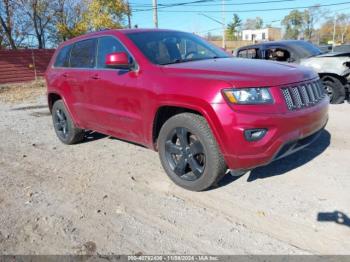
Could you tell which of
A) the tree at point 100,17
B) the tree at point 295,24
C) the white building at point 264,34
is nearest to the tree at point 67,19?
the tree at point 100,17

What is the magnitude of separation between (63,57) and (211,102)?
357 cm

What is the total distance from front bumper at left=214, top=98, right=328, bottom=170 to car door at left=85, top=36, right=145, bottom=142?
4.08 ft

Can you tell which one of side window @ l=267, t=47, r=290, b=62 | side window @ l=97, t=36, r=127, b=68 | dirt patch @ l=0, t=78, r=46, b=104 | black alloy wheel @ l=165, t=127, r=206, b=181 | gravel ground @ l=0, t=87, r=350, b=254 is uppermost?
side window @ l=97, t=36, r=127, b=68

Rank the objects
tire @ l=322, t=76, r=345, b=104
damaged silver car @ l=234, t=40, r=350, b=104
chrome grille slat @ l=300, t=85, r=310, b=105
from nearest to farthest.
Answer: chrome grille slat @ l=300, t=85, r=310, b=105
damaged silver car @ l=234, t=40, r=350, b=104
tire @ l=322, t=76, r=345, b=104

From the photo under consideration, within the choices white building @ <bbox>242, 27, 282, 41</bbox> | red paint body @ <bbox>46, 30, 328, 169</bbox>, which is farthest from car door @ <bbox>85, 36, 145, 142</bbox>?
white building @ <bbox>242, 27, 282, 41</bbox>

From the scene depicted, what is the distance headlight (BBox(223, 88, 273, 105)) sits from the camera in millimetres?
3443

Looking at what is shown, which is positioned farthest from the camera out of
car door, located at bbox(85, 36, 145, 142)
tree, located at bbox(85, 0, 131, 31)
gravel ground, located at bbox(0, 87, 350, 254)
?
tree, located at bbox(85, 0, 131, 31)

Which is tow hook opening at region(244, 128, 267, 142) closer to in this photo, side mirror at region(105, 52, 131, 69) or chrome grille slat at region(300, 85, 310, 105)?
chrome grille slat at region(300, 85, 310, 105)

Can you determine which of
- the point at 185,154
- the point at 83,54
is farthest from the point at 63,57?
the point at 185,154

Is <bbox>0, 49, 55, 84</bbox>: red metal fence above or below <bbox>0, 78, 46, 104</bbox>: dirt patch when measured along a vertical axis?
above

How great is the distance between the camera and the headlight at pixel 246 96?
344 centimetres

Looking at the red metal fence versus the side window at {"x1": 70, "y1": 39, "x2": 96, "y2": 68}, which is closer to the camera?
the side window at {"x1": 70, "y1": 39, "x2": 96, "y2": 68}

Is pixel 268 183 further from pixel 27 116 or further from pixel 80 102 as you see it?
pixel 27 116

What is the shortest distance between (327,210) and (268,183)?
31.2 inches
